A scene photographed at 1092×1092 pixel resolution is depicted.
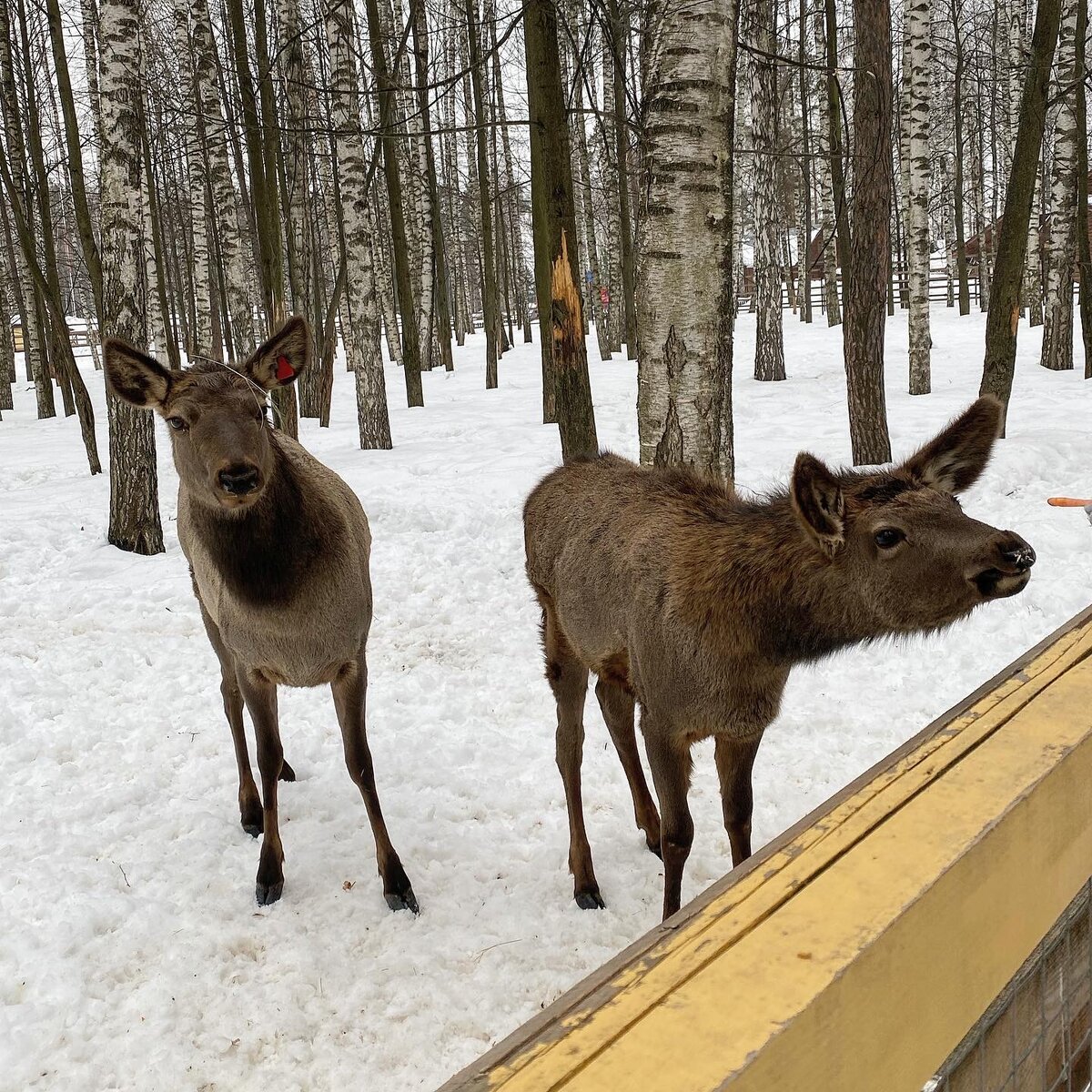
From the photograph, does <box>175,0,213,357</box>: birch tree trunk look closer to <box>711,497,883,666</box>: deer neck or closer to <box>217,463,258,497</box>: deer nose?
<box>217,463,258,497</box>: deer nose

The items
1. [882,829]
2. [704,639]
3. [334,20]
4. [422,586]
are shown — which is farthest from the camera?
[334,20]

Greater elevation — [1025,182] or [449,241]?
[449,241]

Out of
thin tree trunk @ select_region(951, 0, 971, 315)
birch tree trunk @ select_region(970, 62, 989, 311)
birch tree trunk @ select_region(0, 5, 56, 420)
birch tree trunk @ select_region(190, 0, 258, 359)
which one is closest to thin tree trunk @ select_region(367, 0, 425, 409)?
birch tree trunk @ select_region(190, 0, 258, 359)

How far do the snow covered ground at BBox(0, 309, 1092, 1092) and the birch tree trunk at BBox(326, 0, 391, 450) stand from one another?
10.4ft

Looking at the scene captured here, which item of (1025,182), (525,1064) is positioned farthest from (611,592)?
(1025,182)

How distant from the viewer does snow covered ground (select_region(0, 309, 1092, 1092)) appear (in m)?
2.98

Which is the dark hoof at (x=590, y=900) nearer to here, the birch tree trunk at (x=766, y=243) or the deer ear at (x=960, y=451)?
the deer ear at (x=960, y=451)

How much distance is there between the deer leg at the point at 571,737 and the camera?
3.68m

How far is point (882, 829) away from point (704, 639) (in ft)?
5.73

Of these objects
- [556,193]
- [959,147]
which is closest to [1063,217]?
[556,193]

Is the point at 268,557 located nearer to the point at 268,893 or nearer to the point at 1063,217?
the point at 268,893

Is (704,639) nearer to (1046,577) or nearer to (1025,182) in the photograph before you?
(1046,577)

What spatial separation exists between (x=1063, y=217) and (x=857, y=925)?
1597cm

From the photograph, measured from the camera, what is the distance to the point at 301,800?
4441 millimetres
